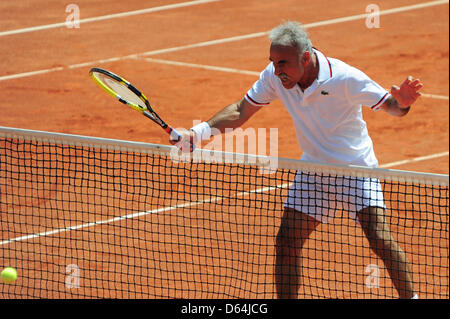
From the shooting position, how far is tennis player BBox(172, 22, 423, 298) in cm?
546

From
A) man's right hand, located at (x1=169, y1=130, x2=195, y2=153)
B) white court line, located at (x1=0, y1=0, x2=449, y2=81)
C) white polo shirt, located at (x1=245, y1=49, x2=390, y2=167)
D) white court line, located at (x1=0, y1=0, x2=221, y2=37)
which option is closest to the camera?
white polo shirt, located at (x1=245, y1=49, x2=390, y2=167)

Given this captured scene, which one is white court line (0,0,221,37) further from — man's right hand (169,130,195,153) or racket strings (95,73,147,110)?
man's right hand (169,130,195,153)

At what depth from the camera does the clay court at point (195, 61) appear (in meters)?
10.9

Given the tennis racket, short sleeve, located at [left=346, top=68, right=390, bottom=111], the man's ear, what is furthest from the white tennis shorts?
the tennis racket

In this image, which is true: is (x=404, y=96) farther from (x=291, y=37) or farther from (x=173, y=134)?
(x=173, y=134)

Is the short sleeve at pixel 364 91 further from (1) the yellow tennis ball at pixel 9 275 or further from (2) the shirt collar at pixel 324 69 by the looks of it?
(1) the yellow tennis ball at pixel 9 275

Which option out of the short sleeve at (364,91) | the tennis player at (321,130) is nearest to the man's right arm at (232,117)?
the tennis player at (321,130)

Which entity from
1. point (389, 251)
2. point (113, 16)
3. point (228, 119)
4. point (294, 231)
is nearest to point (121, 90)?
point (228, 119)

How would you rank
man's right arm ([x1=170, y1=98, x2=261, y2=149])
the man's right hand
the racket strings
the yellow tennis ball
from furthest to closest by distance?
the yellow tennis ball, the racket strings, man's right arm ([x1=170, y1=98, x2=261, y2=149]), the man's right hand

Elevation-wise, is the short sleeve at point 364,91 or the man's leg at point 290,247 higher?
the short sleeve at point 364,91

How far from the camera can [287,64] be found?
5.42 metres

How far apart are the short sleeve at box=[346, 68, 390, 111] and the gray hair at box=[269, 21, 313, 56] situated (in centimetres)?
39

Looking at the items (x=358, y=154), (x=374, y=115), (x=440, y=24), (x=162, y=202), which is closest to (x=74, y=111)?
(x=162, y=202)

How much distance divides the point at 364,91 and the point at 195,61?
827 centimetres
